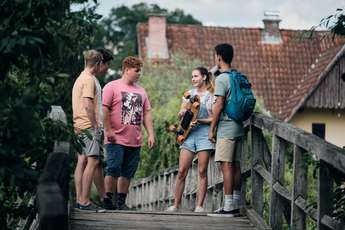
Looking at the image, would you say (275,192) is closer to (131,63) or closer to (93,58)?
(93,58)

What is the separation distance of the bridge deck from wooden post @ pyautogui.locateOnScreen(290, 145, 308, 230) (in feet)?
3.70

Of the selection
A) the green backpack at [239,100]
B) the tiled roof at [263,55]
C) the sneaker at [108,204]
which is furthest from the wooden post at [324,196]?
the tiled roof at [263,55]

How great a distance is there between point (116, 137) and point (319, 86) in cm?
3477

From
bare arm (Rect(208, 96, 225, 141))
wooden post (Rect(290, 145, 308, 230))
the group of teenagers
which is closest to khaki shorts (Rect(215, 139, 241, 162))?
the group of teenagers

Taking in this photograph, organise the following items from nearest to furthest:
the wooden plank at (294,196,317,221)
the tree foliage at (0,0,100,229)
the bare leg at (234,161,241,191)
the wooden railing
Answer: the tree foliage at (0,0,100,229) → the wooden railing → the wooden plank at (294,196,317,221) → the bare leg at (234,161,241,191)

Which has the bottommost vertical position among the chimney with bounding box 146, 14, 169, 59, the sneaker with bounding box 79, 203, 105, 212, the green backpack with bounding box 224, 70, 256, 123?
the sneaker with bounding box 79, 203, 105, 212

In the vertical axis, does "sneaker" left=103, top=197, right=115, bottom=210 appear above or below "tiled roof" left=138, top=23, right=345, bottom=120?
below

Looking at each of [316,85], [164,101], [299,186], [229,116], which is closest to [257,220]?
[229,116]

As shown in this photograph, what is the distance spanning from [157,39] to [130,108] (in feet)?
123

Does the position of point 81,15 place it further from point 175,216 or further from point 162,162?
point 162,162

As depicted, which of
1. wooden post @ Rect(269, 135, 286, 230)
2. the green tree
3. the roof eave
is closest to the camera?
wooden post @ Rect(269, 135, 286, 230)

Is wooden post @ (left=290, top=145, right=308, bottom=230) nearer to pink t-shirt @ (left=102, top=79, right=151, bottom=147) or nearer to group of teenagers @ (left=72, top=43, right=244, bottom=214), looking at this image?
group of teenagers @ (left=72, top=43, right=244, bottom=214)

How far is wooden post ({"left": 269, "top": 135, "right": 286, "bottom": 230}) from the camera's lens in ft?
28.8

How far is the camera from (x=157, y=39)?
47.8 m
